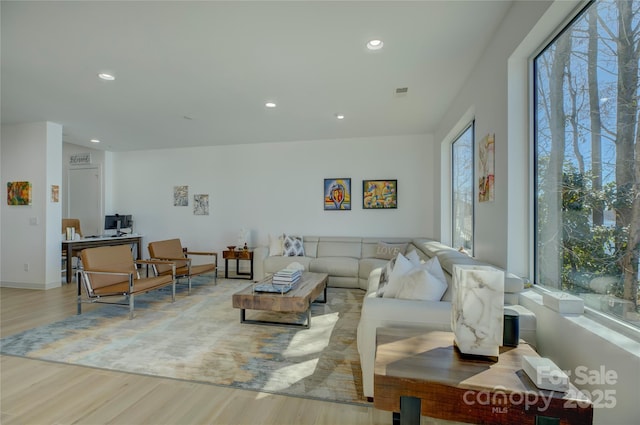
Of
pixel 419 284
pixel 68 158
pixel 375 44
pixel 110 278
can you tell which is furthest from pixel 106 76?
pixel 68 158

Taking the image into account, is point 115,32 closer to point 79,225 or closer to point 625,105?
point 625,105

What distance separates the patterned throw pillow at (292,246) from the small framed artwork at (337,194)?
946 mm

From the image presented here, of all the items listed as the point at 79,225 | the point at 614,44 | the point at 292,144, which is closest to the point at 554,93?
the point at 614,44

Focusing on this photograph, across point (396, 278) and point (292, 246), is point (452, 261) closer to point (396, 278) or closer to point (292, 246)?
point (396, 278)

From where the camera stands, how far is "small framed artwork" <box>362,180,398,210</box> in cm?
567

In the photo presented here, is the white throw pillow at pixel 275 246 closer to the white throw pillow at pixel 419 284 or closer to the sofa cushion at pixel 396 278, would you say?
the sofa cushion at pixel 396 278

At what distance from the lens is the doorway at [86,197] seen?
6.79 metres

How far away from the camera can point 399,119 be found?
15.2 feet

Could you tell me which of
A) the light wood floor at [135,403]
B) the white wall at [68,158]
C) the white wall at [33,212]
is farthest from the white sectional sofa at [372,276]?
the white wall at [68,158]

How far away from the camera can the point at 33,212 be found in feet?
16.1

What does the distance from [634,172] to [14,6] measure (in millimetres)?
3863

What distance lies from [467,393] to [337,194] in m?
4.90

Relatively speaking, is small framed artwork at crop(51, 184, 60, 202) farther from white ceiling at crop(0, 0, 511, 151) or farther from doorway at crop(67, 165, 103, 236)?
doorway at crop(67, 165, 103, 236)

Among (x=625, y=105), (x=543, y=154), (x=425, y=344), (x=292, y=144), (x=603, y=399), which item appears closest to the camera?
(x=603, y=399)
